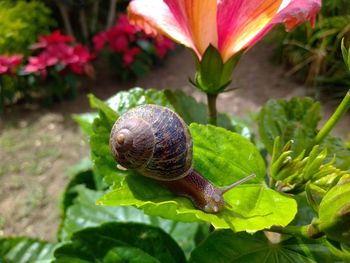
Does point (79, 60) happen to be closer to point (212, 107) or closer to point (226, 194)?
point (212, 107)

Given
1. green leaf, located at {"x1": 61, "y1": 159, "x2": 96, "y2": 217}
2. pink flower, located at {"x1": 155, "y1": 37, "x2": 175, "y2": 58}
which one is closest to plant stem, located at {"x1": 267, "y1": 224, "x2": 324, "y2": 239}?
green leaf, located at {"x1": 61, "y1": 159, "x2": 96, "y2": 217}

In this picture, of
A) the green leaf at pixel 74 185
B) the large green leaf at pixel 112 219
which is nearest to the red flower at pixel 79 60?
the green leaf at pixel 74 185

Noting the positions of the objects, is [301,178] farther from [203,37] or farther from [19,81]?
[19,81]

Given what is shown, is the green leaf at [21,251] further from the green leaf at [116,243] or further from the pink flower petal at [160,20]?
the pink flower petal at [160,20]

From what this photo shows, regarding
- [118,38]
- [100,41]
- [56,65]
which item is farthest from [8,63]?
[118,38]

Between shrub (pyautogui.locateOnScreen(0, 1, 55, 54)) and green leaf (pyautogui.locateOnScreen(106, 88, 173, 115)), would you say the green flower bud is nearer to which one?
green leaf (pyautogui.locateOnScreen(106, 88, 173, 115))
